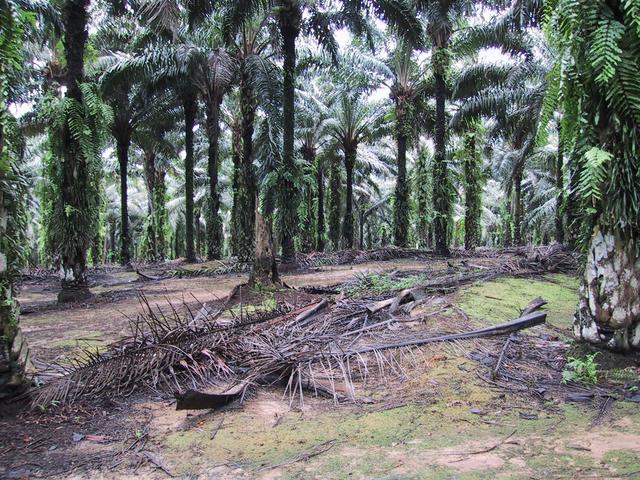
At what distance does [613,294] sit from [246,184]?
14.0 m

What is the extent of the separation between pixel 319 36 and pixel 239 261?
7662 millimetres

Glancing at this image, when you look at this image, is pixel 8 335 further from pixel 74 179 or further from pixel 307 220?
pixel 307 220

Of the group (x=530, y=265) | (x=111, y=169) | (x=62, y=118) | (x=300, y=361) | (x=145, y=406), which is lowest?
(x=145, y=406)

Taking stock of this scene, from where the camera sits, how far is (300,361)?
14.8ft

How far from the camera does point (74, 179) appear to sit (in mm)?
10102

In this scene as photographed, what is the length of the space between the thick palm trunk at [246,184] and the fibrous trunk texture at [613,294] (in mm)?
12504

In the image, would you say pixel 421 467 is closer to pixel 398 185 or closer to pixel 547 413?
pixel 547 413

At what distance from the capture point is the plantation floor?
2871 millimetres

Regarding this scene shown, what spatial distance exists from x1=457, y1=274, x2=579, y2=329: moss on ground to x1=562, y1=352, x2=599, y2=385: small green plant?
142cm

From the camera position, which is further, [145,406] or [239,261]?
[239,261]

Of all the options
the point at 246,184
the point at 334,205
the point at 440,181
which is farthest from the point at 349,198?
the point at 246,184

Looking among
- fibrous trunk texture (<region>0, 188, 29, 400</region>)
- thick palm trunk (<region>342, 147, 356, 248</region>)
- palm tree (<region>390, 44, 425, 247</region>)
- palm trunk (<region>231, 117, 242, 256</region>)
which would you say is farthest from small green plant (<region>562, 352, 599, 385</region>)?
thick palm trunk (<region>342, 147, 356, 248</region>)

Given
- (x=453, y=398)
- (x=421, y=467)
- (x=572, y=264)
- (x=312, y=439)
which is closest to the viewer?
(x=421, y=467)

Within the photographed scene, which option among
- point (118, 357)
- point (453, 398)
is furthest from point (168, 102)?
point (453, 398)
